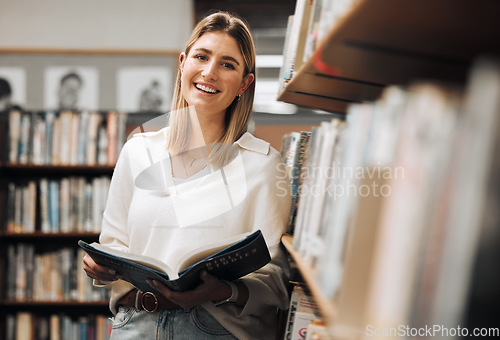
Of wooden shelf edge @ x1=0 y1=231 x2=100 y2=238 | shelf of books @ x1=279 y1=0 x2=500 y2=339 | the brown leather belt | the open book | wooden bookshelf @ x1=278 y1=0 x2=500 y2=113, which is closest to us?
shelf of books @ x1=279 y1=0 x2=500 y2=339

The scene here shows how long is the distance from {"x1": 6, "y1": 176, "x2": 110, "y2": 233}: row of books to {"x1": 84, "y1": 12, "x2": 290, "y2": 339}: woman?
5.45 ft

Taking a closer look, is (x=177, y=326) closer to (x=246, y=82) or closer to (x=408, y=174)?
(x=246, y=82)

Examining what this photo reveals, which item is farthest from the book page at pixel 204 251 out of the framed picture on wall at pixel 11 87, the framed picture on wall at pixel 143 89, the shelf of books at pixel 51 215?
the framed picture on wall at pixel 11 87

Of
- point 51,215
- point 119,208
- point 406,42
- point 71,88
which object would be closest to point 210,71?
point 119,208

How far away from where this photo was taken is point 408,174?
482mm

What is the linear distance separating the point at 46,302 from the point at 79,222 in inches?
20.6

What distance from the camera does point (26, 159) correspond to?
3.09m

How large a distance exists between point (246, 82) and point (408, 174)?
1.14m

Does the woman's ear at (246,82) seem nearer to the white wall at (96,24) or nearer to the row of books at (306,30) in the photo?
the row of books at (306,30)

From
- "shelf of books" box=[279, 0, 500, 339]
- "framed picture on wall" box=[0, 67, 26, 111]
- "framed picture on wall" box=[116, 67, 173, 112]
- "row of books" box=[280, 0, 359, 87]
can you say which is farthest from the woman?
"framed picture on wall" box=[0, 67, 26, 111]

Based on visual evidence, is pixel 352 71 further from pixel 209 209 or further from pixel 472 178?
pixel 209 209

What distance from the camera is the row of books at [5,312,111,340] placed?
10.1ft

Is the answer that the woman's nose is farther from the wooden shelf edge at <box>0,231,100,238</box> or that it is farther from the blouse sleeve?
the wooden shelf edge at <box>0,231,100,238</box>

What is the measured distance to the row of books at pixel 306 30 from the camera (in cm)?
90
